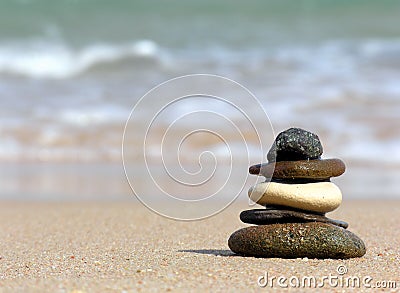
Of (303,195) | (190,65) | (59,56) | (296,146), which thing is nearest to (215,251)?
(303,195)

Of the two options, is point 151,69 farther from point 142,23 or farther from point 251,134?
point 251,134

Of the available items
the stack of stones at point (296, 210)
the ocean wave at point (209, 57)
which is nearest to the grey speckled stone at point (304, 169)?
the stack of stones at point (296, 210)

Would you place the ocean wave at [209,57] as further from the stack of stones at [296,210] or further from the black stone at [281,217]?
the black stone at [281,217]

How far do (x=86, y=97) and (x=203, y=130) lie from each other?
402 centimetres

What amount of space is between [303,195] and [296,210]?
0.13 meters

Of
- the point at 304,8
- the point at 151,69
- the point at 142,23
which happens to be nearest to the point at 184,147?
the point at 151,69

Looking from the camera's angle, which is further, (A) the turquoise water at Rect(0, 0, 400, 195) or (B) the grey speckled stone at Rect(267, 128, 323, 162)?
(A) the turquoise water at Rect(0, 0, 400, 195)

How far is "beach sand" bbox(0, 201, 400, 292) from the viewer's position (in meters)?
3.49

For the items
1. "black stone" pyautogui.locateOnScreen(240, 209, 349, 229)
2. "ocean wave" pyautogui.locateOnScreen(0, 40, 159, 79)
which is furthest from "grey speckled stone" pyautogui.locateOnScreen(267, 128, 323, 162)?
"ocean wave" pyautogui.locateOnScreen(0, 40, 159, 79)

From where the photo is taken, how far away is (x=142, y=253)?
452 centimetres

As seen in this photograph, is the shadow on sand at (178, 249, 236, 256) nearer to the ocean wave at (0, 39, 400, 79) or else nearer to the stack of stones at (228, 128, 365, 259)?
the stack of stones at (228, 128, 365, 259)

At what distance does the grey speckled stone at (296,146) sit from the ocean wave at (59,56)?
14.1 m

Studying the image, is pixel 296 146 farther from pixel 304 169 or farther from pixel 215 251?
pixel 215 251

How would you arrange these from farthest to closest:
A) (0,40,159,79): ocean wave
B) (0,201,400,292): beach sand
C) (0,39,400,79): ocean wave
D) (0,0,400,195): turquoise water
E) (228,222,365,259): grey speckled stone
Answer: (0,40,159,79): ocean wave
(0,39,400,79): ocean wave
(0,0,400,195): turquoise water
(228,222,365,259): grey speckled stone
(0,201,400,292): beach sand
